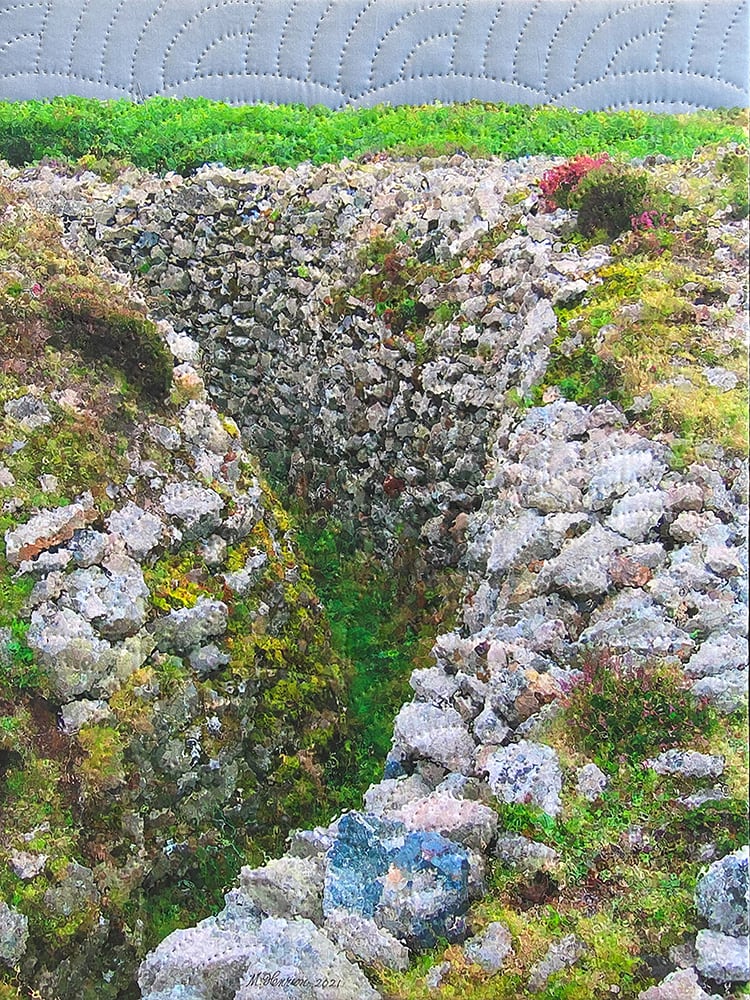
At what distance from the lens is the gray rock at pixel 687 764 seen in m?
5.19

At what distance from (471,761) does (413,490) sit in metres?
5.54

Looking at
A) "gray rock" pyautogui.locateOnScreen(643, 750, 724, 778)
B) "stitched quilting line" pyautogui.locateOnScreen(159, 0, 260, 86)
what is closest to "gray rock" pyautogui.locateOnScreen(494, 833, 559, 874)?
"gray rock" pyautogui.locateOnScreen(643, 750, 724, 778)

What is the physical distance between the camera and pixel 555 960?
15.1 feet

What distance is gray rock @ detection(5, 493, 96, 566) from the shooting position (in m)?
7.74

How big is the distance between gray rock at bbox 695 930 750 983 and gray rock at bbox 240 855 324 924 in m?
1.99

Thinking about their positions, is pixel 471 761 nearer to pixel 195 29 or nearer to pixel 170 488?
pixel 170 488

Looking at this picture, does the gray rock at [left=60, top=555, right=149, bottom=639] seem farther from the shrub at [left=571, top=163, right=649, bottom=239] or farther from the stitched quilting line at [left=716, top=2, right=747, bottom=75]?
the shrub at [left=571, top=163, right=649, bottom=239]

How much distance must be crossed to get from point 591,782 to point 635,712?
500 millimetres

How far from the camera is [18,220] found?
436 inches

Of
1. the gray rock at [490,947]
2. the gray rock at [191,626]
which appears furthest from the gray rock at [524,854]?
the gray rock at [191,626]

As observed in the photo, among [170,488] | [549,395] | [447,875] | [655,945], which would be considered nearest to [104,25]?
[170,488]

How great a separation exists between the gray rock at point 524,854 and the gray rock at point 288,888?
1042 mm

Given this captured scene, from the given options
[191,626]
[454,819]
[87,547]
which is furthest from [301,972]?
[87,547]

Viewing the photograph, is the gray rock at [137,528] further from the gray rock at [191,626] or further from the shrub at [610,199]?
the shrub at [610,199]
